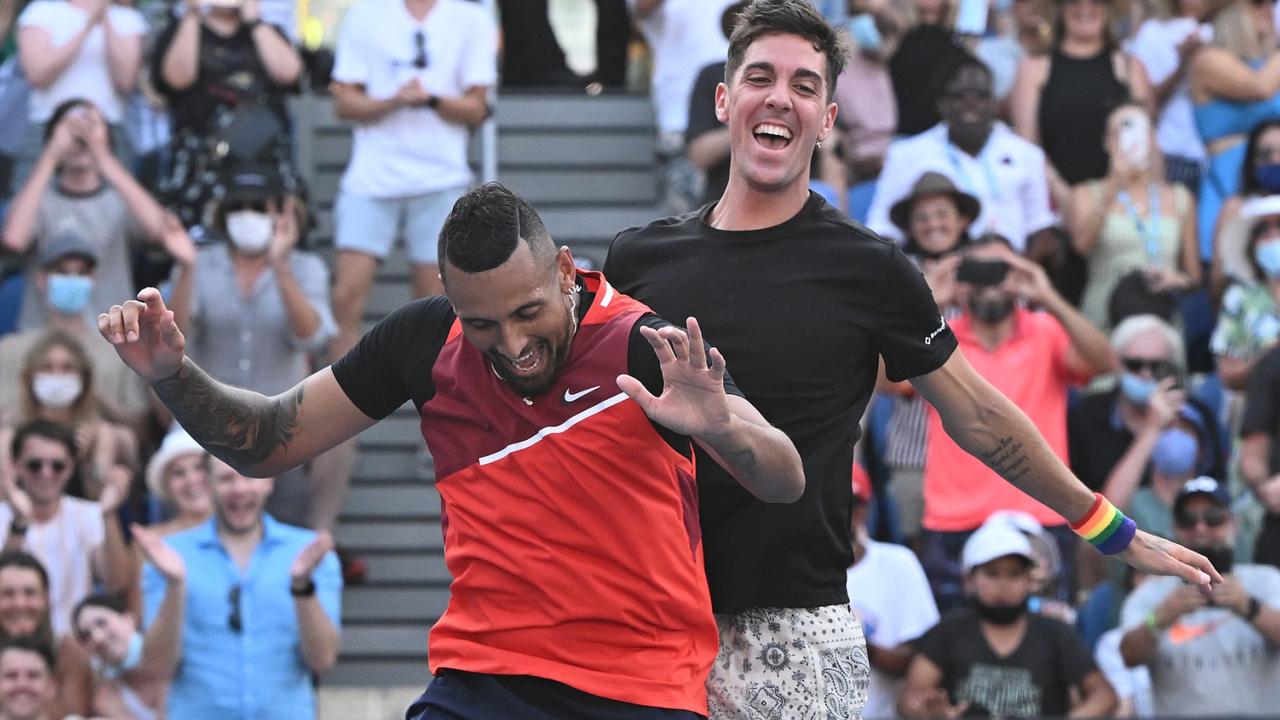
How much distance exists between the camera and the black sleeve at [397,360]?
4586 mm

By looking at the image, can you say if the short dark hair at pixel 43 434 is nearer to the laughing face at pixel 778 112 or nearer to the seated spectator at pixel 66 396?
the seated spectator at pixel 66 396

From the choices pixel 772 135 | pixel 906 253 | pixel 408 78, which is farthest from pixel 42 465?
pixel 772 135

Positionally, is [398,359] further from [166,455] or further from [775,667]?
[166,455]

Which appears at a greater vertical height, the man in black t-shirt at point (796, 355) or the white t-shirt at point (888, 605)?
the man in black t-shirt at point (796, 355)

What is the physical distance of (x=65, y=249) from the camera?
959cm

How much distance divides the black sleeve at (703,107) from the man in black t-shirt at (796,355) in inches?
167

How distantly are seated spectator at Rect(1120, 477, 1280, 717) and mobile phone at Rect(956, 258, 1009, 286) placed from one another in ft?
4.05

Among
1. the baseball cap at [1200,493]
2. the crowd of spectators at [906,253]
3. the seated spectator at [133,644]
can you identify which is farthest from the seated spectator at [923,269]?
the seated spectator at [133,644]

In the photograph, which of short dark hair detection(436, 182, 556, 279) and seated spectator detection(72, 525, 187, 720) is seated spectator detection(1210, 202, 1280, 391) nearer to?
seated spectator detection(72, 525, 187, 720)

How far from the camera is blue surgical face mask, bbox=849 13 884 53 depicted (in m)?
10.7

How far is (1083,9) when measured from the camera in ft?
35.2

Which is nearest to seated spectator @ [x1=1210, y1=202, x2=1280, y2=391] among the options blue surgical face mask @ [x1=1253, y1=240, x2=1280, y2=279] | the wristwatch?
blue surgical face mask @ [x1=1253, y1=240, x2=1280, y2=279]

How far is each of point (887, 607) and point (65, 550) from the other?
11.4ft

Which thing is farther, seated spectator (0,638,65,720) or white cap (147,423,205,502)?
white cap (147,423,205,502)
